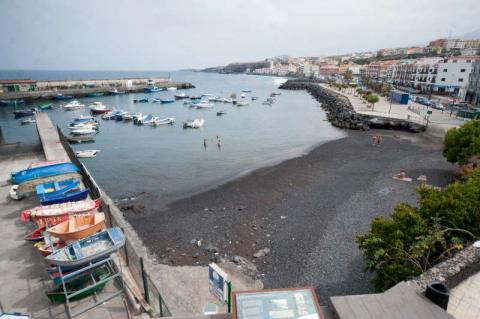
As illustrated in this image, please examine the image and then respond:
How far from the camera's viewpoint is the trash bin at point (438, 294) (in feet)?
15.3

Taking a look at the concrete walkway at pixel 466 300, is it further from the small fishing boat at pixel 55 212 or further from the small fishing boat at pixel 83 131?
the small fishing boat at pixel 83 131

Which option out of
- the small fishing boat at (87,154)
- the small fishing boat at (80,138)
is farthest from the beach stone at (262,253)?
the small fishing boat at (80,138)

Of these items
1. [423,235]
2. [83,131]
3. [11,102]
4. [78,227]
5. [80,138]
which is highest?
[423,235]

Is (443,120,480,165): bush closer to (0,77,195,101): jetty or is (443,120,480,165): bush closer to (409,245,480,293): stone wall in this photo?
(409,245,480,293): stone wall

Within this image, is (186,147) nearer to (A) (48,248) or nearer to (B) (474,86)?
(A) (48,248)

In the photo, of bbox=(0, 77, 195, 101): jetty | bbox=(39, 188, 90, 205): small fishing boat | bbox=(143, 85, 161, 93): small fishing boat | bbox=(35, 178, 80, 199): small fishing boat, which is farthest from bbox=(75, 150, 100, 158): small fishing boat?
bbox=(143, 85, 161, 93): small fishing boat

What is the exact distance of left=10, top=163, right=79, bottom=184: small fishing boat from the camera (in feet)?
57.8

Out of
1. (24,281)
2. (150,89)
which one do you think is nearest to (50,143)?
(24,281)

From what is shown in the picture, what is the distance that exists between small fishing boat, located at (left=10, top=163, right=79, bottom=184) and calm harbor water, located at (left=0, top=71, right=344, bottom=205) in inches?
170

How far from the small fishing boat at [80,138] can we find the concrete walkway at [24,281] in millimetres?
27360

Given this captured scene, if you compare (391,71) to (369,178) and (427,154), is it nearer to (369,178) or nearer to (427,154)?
(427,154)

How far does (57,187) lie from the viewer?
15.9 metres

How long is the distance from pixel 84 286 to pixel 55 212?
5.00m

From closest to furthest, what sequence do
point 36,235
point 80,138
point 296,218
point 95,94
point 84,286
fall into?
1. point 84,286
2. point 36,235
3. point 296,218
4. point 80,138
5. point 95,94
